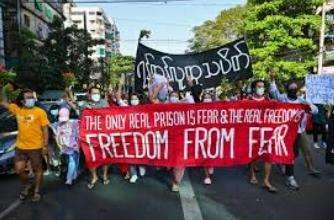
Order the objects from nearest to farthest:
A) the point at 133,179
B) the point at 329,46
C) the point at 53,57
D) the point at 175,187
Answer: the point at 175,187 < the point at 133,179 < the point at 53,57 < the point at 329,46

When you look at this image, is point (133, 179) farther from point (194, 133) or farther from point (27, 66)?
point (27, 66)

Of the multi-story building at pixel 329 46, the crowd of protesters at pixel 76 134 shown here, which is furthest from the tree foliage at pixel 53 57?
the crowd of protesters at pixel 76 134

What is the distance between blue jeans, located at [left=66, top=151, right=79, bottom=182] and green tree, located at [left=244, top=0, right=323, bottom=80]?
1168 inches

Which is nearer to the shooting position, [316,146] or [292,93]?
[292,93]

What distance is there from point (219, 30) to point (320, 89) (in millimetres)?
49913

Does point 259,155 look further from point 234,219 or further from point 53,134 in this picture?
point 53,134

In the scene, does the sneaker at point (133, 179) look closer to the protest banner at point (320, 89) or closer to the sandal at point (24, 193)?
the sandal at point (24, 193)

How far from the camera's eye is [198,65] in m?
13.8

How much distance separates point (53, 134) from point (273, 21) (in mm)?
30306

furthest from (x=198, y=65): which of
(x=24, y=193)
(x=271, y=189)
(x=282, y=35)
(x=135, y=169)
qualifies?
(x=282, y=35)

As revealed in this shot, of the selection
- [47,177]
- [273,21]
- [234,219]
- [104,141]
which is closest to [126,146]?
[104,141]

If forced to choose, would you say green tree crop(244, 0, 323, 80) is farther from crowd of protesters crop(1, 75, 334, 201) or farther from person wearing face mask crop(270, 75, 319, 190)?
person wearing face mask crop(270, 75, 319, 190)

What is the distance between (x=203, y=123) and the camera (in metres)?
10.2

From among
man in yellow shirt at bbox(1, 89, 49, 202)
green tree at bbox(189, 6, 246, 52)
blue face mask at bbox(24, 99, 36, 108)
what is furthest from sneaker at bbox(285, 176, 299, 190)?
green tree at bbox(189, 6, 246, 52)
